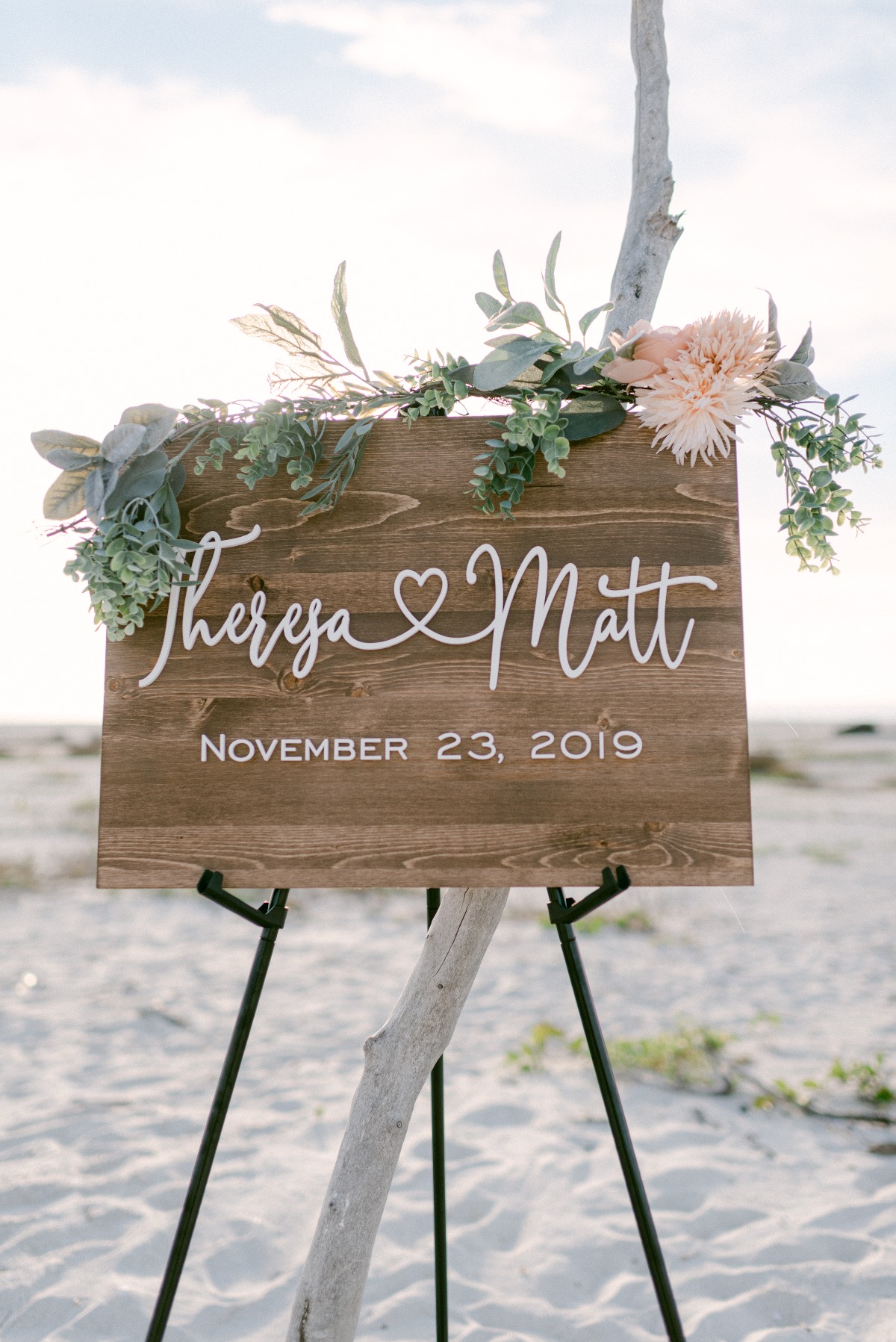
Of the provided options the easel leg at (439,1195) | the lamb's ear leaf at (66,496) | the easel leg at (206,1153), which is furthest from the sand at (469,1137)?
the lamb's ear leaf at (66,496)

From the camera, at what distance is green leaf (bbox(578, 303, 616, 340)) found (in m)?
1.39

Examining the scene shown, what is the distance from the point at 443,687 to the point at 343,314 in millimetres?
639

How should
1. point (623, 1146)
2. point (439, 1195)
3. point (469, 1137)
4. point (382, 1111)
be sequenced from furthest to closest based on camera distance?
point (469, 1137), point (439, 1195), point (382, 1111), point (623, 1146)

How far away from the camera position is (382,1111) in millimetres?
1587

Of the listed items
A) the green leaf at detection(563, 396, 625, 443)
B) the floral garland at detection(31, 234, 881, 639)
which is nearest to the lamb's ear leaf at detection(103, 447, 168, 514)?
the floral garland at detection(31, 234, 881, 639)

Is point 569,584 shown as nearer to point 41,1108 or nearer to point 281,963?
point 41,1108

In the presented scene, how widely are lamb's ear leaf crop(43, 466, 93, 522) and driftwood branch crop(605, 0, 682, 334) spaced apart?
960mm

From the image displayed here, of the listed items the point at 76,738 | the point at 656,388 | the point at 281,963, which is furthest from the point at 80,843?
the point at 76,738

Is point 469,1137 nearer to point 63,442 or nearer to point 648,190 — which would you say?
point 63,442

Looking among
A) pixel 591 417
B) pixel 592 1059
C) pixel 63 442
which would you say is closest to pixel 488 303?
pixel 591 417

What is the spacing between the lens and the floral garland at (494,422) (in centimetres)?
138

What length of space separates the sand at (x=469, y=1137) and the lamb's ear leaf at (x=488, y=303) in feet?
6.93

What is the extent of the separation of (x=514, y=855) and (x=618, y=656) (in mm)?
354

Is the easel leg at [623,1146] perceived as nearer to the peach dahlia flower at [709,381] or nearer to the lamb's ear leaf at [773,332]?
the peach dahlia flower at [709,381]
